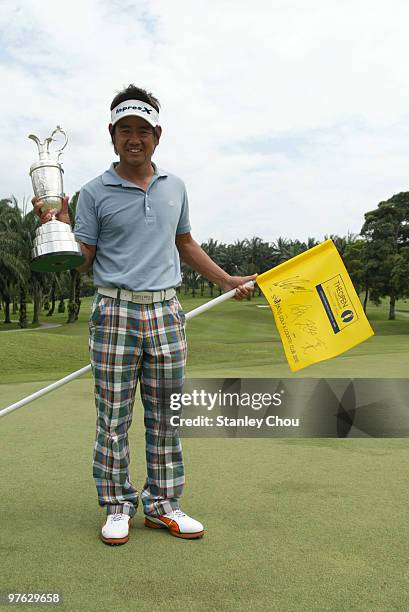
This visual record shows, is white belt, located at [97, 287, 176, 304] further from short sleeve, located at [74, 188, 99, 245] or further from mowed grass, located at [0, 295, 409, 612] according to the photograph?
mowed grass, located at [0, 295, 409, 612]

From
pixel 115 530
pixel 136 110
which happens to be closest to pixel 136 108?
pixel 136 110

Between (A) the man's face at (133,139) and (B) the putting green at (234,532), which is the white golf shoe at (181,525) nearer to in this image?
(B) the putting green at (234,532)

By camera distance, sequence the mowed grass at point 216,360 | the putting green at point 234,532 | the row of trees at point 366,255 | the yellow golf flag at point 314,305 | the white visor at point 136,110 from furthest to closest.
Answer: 1. the row of trees at point 366,255
2. the mowed grass at point 216,360
3. the yellow golf flag at point 314,305
4. the white visor at point 136,110
5. the putting green at point 234,532

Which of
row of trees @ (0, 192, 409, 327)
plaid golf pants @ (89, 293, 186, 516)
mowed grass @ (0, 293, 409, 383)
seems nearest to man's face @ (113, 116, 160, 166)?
plaid golf pants @ (89, 293, 186, 516)

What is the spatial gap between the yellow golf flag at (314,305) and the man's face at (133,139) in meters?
0.95

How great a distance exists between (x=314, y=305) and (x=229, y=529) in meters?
1.30

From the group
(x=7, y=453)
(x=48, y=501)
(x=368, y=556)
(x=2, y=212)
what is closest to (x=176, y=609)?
(x=368, y=556)

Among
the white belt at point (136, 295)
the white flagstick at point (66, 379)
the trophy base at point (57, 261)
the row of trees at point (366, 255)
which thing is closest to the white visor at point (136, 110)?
the trophy base at point (57, 261)

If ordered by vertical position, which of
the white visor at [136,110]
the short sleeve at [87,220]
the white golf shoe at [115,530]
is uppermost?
the white visor at [136,110]

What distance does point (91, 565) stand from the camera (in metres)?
2.43

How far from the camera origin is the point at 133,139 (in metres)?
2.96

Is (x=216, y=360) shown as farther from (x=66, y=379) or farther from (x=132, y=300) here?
(x=132, y=300)

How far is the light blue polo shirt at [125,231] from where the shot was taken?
2965mm

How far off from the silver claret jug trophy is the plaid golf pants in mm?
275
